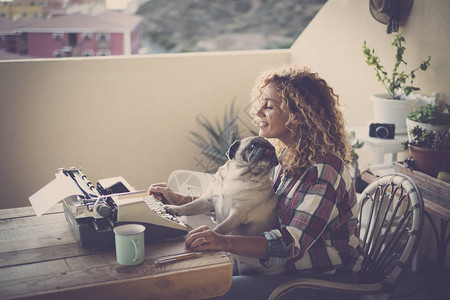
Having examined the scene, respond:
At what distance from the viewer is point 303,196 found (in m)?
1.62

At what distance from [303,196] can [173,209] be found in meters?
0.48

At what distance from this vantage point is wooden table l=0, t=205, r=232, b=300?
1.30 meters

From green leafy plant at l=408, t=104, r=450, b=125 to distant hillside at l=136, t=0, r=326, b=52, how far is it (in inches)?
231

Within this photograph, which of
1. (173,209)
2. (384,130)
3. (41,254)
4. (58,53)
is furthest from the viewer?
(58,53)

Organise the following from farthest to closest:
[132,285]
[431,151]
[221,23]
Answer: [221,23] < [431,151] < [132,285]

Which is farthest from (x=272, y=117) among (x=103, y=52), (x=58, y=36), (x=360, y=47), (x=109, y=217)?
(x=58, y=36)

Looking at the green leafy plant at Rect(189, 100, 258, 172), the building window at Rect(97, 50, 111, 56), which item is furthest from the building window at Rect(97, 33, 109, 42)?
the green leafy plant at Rect(189, 100, 258, 172)

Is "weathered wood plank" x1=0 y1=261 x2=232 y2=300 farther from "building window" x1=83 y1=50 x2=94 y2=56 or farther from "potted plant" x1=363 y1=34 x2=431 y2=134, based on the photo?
"building window" x1=83 y1=50 x2=94 y2=56

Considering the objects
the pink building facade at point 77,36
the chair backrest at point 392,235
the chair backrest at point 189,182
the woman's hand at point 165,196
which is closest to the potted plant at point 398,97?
the chair backrest at point 392,235

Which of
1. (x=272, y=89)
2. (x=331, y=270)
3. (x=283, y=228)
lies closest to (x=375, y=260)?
(x=331, y=270)

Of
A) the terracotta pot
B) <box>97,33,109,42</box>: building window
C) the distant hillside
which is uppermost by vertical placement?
the distant hillside

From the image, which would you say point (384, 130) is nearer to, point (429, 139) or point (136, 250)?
point (429, 139)

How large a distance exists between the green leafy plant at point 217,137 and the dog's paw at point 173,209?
1.63 metres

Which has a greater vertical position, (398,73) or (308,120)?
(398,73)
